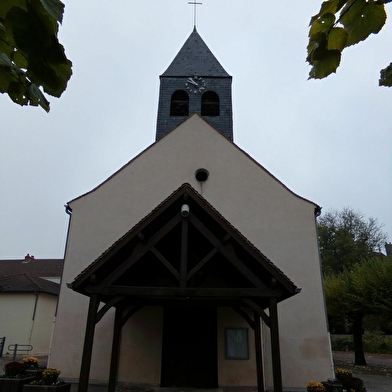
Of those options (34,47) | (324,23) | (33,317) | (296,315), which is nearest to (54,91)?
(34,47)

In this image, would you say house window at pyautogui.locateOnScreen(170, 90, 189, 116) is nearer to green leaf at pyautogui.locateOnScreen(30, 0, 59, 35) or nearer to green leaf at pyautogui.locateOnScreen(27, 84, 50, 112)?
green leaf at pyautogui.locateOnScreen(27, 84, 50, 112)

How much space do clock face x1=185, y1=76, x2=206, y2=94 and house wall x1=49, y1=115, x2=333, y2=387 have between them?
3.74 metres

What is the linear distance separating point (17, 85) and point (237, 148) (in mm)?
10377

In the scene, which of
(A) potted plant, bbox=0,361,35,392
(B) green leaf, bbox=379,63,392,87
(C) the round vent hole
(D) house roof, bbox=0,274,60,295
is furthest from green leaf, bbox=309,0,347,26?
(D) house roof, bbox=0,274,60,295

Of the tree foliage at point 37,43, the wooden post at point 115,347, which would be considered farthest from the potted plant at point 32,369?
the tree foliage at point 37,43

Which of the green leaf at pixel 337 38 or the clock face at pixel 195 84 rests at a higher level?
the clock face at pixel 195 84

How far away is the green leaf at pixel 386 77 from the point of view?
1723 millimetres

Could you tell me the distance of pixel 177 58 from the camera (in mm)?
17547

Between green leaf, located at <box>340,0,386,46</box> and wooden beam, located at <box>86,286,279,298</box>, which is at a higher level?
green leaf, located at <box>340,0,386,46</box>

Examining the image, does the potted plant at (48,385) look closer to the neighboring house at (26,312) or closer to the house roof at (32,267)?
the neighboring house at (26,312)

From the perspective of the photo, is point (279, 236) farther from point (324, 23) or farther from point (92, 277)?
point (324, 23)

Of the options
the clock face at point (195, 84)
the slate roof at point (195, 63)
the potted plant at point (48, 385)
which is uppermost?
the slate roof at point (195, 63)

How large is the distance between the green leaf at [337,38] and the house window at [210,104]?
14091 millimetres

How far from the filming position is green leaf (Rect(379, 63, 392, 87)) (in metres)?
1.72
